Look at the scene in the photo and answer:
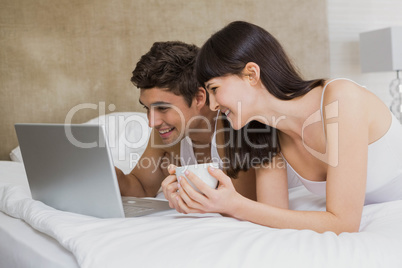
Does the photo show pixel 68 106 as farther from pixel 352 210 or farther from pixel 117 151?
pixel 352 210

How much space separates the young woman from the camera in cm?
105

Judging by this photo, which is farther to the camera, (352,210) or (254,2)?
(254,2)

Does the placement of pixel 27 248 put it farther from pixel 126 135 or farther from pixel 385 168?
pixel 126 135

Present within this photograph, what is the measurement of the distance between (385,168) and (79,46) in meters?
1.82

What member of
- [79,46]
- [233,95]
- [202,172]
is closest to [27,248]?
[202,172]

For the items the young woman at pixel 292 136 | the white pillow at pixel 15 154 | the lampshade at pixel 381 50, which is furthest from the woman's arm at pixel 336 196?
the lampshade at pixel 381 50

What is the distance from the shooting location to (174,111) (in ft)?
5.28

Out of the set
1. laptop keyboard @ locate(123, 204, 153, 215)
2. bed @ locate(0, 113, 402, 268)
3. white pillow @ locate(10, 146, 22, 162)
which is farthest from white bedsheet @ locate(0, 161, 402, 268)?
white pillow @ locate(10, 146, 22, 162)

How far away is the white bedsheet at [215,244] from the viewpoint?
0.79 m

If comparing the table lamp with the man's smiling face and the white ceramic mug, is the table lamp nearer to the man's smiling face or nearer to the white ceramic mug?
the man's smiling face

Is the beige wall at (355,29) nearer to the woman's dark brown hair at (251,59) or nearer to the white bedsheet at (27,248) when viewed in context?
the woman's dark brown hair at (251,59)

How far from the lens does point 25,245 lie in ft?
3.67

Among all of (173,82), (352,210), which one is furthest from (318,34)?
(352,210)

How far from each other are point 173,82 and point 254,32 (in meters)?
0.47
